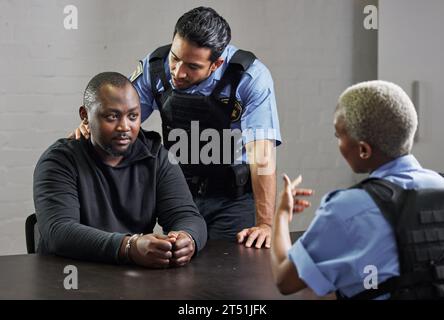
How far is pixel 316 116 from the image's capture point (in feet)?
13.5

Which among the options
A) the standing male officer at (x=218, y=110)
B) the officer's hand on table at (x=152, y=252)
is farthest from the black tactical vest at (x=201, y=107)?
the officer's hand on table at (x=152, y=252)

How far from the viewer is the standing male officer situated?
2.61m

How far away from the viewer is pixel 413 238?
1.51 metres

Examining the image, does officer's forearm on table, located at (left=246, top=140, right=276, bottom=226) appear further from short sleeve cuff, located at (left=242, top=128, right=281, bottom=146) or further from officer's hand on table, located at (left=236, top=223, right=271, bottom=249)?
officer's hand on table, located at (left=236, top=223, right=271, bottom=249)

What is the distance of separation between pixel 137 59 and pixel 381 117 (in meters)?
2.33

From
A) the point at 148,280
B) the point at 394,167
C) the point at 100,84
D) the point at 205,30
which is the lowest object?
the point at 148,280

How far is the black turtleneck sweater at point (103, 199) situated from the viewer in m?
2.11

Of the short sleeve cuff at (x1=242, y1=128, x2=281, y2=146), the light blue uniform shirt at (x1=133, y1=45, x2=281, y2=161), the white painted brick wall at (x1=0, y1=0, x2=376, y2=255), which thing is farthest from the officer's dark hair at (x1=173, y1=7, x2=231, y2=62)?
the white painted brick wall at (x1=0, y1=0, x2=376, y2=255)

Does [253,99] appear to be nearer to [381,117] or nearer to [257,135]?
[257,135]

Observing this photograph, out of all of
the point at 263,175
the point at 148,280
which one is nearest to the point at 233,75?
the point at 263,175

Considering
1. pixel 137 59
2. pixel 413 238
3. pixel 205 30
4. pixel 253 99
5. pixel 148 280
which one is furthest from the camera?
pixel 137 59

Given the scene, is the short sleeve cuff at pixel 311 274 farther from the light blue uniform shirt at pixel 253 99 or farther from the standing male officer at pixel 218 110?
the light blue uniform shirt at pixel 253 99

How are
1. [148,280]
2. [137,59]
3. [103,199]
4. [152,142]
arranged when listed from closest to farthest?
[148,280], [103,199], [152,142], [137,59]
